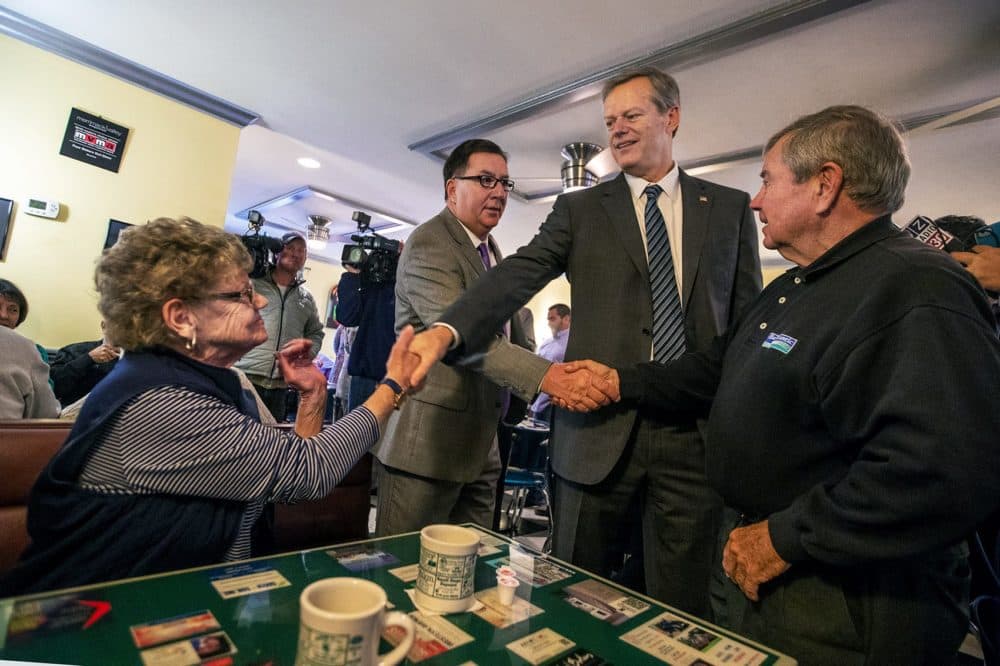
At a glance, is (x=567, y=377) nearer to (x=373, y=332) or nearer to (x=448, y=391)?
(x=448, y=391)

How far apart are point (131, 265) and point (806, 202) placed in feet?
4.39

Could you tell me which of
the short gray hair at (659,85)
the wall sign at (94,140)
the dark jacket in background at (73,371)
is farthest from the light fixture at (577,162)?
the dark jacket in background at (73,371)

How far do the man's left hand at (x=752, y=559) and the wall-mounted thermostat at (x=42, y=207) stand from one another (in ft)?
12.4

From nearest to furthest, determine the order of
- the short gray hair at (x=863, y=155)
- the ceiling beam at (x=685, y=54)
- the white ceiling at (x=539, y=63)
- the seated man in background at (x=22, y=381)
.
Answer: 1. the short gray hair at (x=863, y=155)
2. the seated man in background at (x=22, y=381)
3. the ceiling beam at (x=685, y=54)
4. the white ceiling at (x=539, y=63)

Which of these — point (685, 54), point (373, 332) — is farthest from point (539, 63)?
point (373, 332)

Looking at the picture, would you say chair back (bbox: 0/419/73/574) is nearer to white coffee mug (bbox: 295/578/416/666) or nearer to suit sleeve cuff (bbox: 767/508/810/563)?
white coffee mug (bbox: 295/578/416/666)

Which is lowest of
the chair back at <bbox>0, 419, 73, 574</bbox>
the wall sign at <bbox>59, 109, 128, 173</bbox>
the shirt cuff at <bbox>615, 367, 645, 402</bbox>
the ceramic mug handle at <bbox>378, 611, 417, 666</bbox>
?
the chair back at <bbox>0, 419, 73, 574</bbox>

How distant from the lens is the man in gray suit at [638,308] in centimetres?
120

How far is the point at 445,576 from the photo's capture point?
0.74 metres

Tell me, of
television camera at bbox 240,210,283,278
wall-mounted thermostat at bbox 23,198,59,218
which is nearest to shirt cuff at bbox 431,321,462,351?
television camera at bbox 240,210,283,278

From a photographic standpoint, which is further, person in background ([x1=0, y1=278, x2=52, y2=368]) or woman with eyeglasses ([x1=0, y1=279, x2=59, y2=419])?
person in background ([x1=0, y1=278, x2=52, y2=368])

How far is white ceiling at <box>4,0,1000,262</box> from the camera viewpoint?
2.40 metres

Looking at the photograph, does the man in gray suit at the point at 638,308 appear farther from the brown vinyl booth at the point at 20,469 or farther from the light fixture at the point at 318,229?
the light fixture at the point at 318,229

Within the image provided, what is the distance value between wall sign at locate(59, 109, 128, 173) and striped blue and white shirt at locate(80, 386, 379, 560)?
3.10 meters
